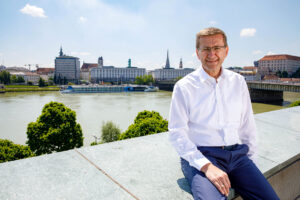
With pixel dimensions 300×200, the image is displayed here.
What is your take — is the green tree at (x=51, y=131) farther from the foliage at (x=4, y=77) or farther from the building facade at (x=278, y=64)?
the building facade at (x=278, y=64)

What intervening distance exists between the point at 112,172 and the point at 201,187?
2.02 ft

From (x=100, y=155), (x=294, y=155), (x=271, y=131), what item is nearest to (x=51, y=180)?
(x=100, y=155)

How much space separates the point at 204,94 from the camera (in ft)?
4.75

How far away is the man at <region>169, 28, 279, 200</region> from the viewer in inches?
53.0

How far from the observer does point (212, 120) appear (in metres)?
1.43

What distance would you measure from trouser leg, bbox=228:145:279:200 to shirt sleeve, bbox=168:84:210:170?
0.80 ft

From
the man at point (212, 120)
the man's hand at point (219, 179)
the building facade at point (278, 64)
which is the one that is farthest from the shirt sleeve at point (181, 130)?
the building facade at point (278, 64)

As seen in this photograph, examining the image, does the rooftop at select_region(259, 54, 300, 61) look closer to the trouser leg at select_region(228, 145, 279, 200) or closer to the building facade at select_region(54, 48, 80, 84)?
the building facade at select_region(54, 48, 80, 84)

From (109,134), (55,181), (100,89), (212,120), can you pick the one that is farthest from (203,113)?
(100,89)

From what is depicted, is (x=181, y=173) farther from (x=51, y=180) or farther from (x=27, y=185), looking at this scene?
(x=27, y=185)

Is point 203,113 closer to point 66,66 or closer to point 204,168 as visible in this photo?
point 204,168

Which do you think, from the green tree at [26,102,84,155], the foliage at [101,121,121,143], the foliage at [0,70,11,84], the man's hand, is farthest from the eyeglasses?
the foliage at [0,70,11,84]

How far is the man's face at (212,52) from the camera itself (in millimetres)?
1434

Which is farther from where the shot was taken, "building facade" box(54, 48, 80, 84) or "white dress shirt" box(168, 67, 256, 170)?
"building facade" box(54, 48, 80, 84)
